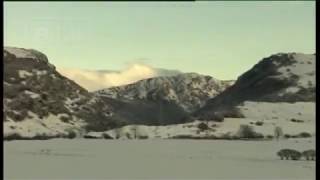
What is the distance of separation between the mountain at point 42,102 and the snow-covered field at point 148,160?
0.56 ft

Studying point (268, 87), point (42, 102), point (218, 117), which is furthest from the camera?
point (268, 87)

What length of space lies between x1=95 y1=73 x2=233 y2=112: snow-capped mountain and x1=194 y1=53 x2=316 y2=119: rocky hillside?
84 millimetres

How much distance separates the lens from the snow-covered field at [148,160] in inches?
167

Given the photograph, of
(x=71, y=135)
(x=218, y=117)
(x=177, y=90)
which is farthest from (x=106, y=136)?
(x=218, y=117)

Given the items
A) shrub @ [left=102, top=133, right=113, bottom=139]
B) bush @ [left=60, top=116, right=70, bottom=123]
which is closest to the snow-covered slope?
shrub @ [left=102, top=133, right=113, bottom=139]

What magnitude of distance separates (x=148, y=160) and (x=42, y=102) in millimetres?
1027

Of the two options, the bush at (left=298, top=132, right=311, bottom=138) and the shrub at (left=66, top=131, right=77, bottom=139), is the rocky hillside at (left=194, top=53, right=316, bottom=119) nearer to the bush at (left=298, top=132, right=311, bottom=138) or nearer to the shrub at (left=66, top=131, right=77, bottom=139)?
the bush at (left=298, top=132, right=311, bottom=138)

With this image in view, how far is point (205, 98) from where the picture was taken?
440 centimetres

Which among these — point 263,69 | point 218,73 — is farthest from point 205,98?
point 263,69

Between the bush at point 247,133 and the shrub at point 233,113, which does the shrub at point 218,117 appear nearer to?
the shrub at point 233,113

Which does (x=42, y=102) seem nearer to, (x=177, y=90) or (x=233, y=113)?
(x=177, y=90)

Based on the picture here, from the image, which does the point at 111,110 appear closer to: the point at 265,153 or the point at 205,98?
the point at 205,98

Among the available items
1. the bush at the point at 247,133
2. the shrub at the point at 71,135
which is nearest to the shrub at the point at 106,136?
the shrub at the point at 71,135

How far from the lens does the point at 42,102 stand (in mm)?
4301
